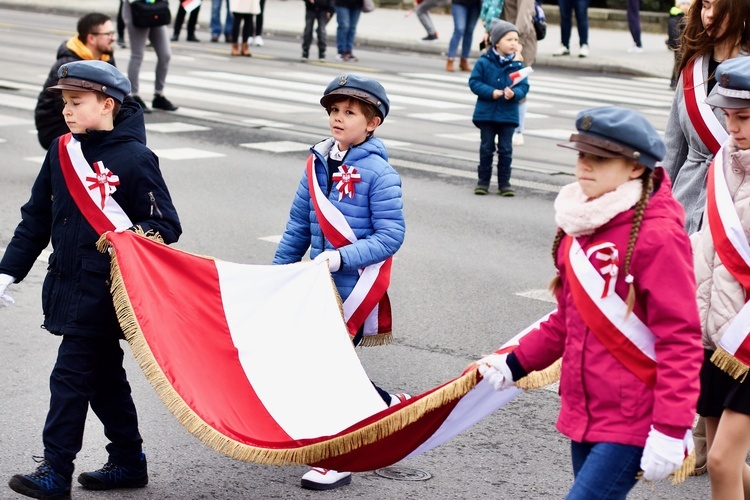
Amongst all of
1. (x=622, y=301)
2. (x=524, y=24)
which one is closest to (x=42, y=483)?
(x=622, y=301)

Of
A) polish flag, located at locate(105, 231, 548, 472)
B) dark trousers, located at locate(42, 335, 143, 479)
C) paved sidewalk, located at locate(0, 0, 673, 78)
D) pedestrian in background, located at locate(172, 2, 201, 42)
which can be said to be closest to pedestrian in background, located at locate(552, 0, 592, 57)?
paved sidewalk, located at locate(0, 0, 673, 78)

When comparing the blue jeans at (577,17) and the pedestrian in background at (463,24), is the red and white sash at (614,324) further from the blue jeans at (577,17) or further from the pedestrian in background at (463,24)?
the blue jeans at (577,17)

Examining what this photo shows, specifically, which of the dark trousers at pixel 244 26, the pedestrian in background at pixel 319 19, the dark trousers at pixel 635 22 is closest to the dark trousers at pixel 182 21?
the dark trousers at pixel 244 26

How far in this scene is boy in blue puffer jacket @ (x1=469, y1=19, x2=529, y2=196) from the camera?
37.0ft

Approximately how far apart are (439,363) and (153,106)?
10475 millimetres

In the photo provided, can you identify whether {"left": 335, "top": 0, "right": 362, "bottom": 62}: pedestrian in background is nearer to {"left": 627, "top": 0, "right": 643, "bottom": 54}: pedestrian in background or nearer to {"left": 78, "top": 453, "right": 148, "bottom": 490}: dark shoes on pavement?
{"left": 627, "top": 0, "right": 643, "bottom": 54}: pedestrian in background

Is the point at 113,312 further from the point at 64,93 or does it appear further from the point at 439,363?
the point at 439,363

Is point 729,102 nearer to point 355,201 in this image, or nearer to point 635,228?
point 635,228

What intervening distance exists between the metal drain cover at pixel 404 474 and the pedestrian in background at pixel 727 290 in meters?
1.28

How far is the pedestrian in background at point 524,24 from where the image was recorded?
1438cm

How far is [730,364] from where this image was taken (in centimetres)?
424

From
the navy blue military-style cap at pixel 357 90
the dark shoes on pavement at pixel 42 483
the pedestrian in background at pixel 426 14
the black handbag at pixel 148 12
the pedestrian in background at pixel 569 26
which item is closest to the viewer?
the dark shoes on pavement at pixel 42 483

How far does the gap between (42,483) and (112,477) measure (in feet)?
1.14

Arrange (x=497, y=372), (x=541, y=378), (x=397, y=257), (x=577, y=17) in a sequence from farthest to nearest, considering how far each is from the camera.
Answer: (x=577, y=17), (x=397, y=257), (x=541, y=378), (x=497, y=372)
